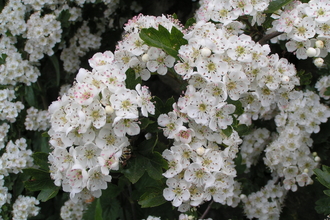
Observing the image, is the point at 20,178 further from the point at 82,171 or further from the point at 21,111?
the point at 82,171

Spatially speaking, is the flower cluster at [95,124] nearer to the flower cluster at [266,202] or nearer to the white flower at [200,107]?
the white flower at [200,107]

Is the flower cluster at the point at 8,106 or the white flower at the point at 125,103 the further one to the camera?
the flower cluster at the point at 8,106

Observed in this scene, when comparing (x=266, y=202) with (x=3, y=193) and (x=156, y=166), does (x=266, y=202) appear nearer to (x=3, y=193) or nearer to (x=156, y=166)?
(x=156, y=166)

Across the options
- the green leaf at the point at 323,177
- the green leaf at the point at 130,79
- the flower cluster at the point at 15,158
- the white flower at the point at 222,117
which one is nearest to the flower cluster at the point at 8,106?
the flower cluster at the point at 15,158

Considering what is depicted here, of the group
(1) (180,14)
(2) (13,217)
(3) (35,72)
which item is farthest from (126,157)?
(1) (180,14)

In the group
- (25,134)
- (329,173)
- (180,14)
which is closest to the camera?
(329,173)

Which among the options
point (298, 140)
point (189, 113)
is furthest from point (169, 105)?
point (298, 140)

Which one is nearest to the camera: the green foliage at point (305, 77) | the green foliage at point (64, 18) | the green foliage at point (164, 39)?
the green foliage at point (164, 39)
